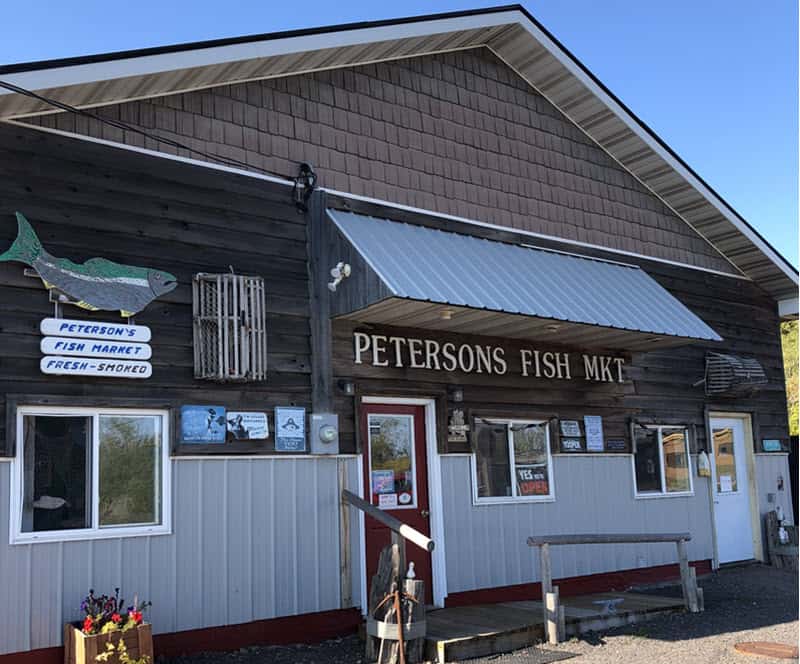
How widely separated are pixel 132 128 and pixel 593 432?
6498mm

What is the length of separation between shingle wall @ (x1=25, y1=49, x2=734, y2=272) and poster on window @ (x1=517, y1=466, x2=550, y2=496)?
2.96m

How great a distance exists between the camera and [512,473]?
10.1 m

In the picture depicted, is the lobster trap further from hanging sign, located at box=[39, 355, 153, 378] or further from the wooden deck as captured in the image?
the wooden deck

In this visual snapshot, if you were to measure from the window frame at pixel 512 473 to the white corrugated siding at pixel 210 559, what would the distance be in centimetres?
161

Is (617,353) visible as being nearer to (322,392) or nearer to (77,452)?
(322,392)

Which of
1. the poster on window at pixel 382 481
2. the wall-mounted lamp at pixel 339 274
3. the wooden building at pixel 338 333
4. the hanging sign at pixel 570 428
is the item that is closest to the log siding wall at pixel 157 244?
the wooden building at pixel 338 333

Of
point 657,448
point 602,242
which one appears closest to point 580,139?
point 602,242

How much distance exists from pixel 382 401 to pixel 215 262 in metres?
2.32

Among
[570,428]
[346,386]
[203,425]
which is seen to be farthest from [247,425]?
[570,428]

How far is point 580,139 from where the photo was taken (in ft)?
39.0

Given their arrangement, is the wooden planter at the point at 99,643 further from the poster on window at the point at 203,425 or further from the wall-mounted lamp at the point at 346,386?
the wall-mounted lamp at the point at 346,386

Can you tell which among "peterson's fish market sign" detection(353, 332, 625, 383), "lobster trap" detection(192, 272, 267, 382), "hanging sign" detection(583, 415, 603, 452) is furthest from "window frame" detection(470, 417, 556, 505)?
"lobster trap" detection(192, 272, 267, 382)

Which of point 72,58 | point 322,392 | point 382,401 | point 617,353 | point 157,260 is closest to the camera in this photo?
point 72,58

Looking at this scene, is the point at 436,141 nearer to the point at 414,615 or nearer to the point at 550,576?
the point at 550,576
